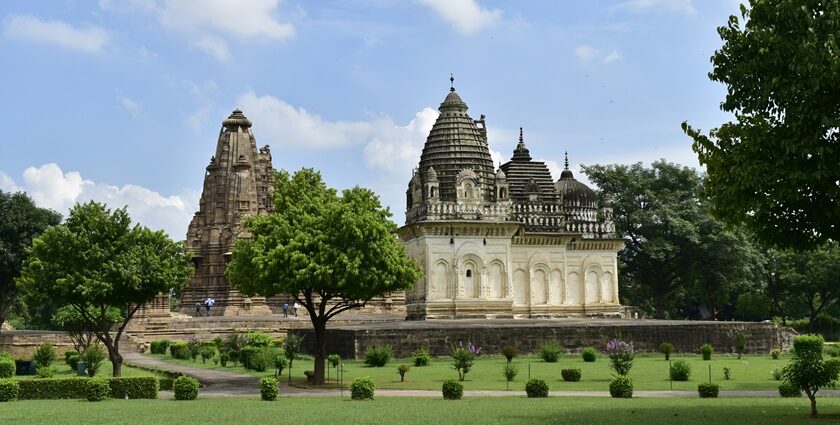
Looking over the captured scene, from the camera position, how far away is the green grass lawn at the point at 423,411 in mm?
19156

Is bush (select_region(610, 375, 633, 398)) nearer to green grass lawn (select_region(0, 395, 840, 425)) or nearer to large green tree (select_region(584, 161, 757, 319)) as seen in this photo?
green grass lawn (select_region(0, 395, 840, 425))

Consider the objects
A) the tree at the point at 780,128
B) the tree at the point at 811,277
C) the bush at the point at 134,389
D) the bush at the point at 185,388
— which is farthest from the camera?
the tree at the point at 811,277

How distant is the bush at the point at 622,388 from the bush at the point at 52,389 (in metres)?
13.6

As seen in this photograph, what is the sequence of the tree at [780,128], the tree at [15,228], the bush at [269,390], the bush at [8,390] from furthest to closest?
the tree at [15,228] < the bush at [8,390] < the bush at [269,390] < the tree at [780,128]

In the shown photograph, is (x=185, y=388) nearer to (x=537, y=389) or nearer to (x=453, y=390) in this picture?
(x=453, y=390)

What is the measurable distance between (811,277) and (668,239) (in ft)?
40.3

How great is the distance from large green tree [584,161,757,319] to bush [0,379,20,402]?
4515 centimetres

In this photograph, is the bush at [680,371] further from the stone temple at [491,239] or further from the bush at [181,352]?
the bush at [181,352]

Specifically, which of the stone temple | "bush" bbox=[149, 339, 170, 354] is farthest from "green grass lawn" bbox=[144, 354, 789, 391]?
the stone temple

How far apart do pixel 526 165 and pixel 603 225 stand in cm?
539

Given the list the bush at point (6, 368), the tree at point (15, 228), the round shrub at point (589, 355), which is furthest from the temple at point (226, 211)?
the bush at point (6, 368)

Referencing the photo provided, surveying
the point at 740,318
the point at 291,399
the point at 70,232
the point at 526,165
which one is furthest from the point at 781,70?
the point at 740,318

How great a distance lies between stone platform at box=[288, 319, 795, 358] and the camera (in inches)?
1531

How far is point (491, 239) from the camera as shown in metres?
46.8
